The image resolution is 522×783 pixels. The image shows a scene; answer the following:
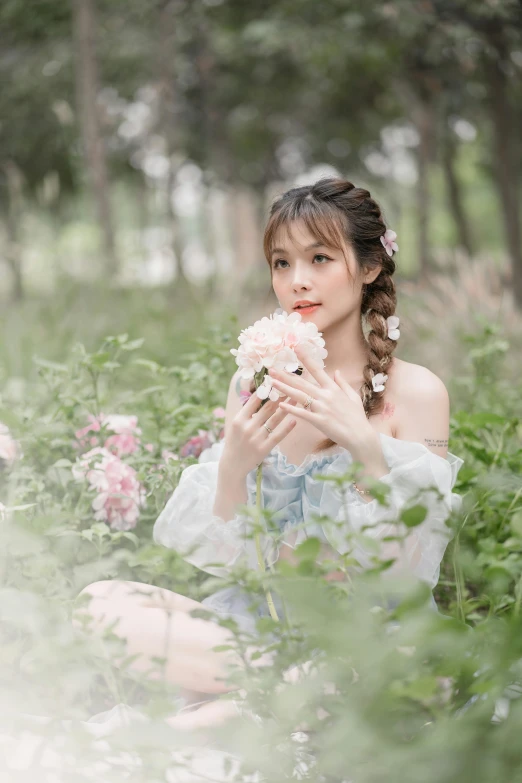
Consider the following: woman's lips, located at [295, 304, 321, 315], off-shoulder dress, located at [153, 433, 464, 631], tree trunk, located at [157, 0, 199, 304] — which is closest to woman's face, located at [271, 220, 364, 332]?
woman's lips, located at [295, 304, 321, 315]

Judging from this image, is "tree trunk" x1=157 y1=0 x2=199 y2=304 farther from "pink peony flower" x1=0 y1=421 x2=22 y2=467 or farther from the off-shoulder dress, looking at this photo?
the off-shoulder dress

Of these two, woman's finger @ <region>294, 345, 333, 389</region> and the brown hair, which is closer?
woman's finger @ <region>294, 345, 333, 389</region>

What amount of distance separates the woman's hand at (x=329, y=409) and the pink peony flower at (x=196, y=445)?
0.85 meters

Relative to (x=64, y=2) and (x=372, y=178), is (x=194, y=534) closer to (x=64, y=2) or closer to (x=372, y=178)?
(x=64, y=2)

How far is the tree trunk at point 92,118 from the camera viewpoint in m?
7.74

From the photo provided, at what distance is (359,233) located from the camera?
2.29m

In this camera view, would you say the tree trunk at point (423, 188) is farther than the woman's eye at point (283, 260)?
Yes

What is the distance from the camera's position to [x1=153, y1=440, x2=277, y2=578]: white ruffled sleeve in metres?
2.18

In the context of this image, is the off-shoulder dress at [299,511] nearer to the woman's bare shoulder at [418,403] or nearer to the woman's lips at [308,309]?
the woman's bare shoulder at [418,403]

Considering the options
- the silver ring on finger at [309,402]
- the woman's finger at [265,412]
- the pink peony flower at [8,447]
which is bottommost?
the pink peony flower at [8,447]

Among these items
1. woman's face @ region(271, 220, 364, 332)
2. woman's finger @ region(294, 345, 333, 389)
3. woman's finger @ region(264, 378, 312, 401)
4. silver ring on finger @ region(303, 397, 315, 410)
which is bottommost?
silver ring on finger @ region(303, 397, 315, 410)

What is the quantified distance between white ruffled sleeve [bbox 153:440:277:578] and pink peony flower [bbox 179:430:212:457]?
0.43 meters

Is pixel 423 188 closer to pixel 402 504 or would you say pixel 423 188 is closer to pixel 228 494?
pixel 228 494

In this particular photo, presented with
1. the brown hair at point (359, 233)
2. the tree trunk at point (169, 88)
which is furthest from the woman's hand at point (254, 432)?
the tree trunk at point (169, 88)
